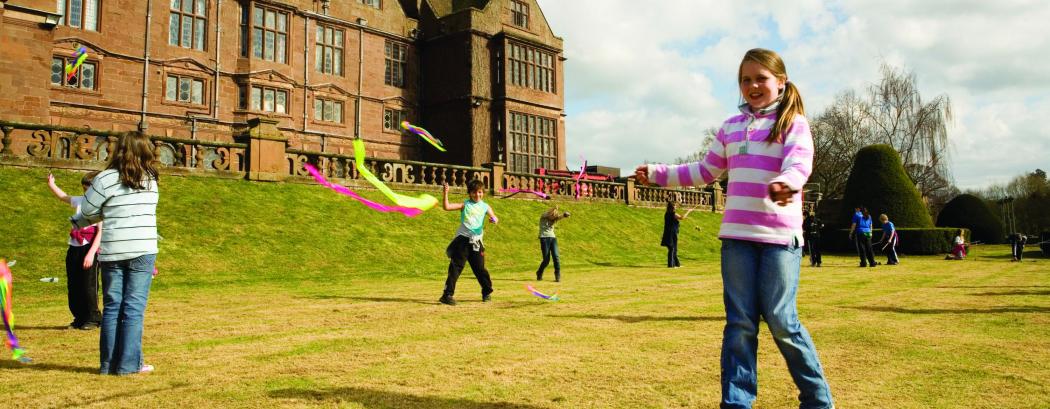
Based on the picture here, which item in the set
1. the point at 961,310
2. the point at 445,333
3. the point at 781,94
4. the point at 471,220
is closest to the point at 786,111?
the point at 781,94

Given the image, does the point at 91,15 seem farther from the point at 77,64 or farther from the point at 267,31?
the point at 267,31

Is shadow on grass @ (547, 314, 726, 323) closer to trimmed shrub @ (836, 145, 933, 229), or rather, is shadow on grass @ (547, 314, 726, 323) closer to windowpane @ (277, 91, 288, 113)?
windowpane @ (277, 91, 288, 113)

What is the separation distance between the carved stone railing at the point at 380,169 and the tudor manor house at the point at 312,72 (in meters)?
1.72

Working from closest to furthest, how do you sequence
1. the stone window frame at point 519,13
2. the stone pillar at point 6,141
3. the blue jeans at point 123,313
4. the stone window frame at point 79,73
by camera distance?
1. the blue jeans at point 123,313
2. the stone pillar at point 6,141
3. the stone window frame at point 79,73
4. the stone window frame at point 519,13

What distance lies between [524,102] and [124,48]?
18905 mm

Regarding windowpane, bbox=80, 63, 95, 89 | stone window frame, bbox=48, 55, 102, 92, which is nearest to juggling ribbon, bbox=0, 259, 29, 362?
stone window frame, bbox=48, 55, 102, 92

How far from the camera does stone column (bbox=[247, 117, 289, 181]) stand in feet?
66.7

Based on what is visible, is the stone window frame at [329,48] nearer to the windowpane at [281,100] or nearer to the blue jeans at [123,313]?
the windowpane at [281,100]

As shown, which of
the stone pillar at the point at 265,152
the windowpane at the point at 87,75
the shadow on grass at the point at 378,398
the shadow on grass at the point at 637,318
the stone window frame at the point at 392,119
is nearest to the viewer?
the shadow on grass at the point at 378,398

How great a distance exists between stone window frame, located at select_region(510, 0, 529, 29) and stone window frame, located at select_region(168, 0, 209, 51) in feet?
51.5

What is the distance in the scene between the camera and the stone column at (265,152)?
20328 millimetres

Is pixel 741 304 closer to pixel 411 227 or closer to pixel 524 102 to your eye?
pixel 411 227

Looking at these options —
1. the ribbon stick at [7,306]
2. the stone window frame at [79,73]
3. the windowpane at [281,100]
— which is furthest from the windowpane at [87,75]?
the ribbon stick at [7,306]

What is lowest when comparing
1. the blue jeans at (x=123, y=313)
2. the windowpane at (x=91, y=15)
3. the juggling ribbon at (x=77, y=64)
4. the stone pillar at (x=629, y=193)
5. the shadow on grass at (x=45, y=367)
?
the shadow on grass at (x=45, y=367)
